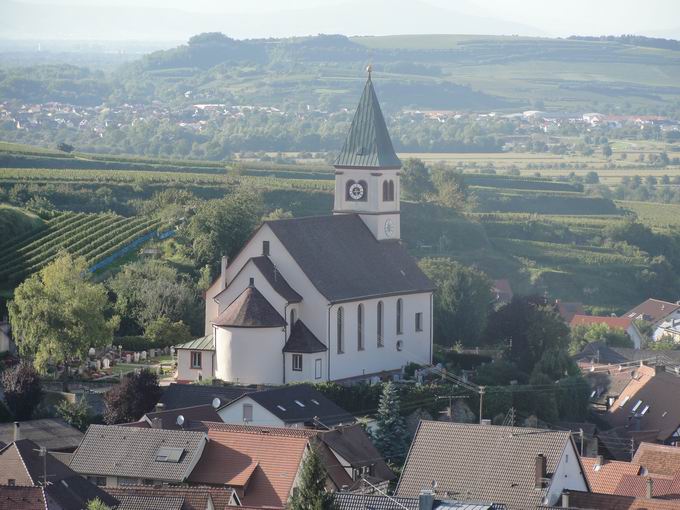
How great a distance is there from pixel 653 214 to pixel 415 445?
461 feet

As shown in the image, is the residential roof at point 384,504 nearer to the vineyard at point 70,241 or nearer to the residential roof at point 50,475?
the residential roof at point 50,475

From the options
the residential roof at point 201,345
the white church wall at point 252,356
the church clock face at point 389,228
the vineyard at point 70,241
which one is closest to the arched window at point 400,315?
the church clock face at point 389,228

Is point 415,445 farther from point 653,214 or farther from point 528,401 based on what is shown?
point 653,214

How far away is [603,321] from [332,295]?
183 ft

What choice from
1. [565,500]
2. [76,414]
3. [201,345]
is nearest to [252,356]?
[201,345]

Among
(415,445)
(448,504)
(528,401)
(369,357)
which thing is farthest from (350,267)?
(448,504)

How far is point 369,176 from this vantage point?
75312 mm

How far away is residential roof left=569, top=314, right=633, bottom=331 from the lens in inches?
4747

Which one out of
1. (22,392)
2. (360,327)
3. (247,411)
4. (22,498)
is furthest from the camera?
(360,327)

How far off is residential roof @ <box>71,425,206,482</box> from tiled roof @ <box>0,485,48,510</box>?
8.22m

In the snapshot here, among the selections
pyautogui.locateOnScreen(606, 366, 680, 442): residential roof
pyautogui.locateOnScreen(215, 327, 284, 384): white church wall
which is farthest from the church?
pyautogui.locateOnScreen(606, 366, 680, 442): residential roof

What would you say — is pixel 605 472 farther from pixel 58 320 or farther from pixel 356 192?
pixel 356 192

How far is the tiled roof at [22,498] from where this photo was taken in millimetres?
43375

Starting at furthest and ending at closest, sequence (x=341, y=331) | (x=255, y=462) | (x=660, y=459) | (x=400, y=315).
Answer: (x=400, y=315)
(x=341, y=331)
(x=660, y=459)
(x=255, y=462)
